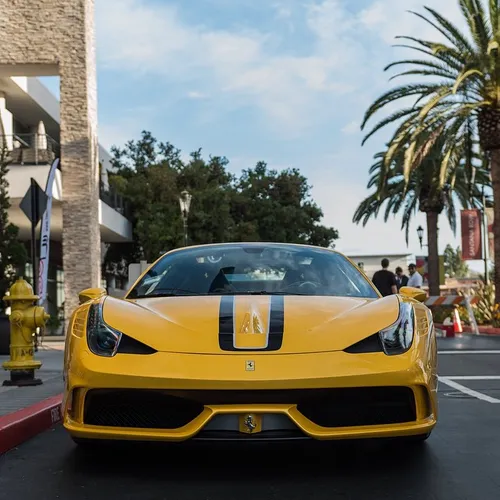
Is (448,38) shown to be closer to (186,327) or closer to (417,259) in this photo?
(186,327)

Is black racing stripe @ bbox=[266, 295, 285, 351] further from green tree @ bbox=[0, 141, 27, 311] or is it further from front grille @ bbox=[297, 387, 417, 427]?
green tree @ bbox=[0, 141, 27, 311]

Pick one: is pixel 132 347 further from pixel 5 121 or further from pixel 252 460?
pixel 5 121

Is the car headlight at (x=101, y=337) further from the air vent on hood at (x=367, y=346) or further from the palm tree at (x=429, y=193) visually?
the palm tree at (x=429, y=193)

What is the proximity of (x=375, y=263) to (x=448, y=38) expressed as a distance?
3274 inches

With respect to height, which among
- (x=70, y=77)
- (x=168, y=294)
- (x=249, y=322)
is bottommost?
(x=249, y=322)

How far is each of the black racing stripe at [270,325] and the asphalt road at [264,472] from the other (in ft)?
2.12

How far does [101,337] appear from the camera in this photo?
4117 millimetres

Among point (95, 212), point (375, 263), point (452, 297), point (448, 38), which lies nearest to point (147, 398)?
point (452, 297)

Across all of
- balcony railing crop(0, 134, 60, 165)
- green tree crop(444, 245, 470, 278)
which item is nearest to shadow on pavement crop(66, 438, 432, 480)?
balcony railing crop(0, 134, 60, 165)

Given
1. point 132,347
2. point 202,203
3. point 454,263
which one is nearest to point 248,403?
point 132,347

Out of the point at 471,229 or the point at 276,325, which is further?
the point at 471,229

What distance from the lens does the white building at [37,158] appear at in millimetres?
23078

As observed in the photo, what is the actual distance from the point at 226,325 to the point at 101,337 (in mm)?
645

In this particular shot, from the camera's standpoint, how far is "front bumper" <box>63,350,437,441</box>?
12.2 ft
